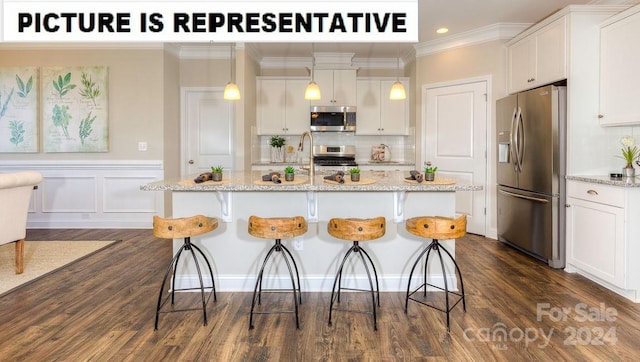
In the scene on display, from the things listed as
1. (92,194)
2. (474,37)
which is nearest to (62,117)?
(92,194)

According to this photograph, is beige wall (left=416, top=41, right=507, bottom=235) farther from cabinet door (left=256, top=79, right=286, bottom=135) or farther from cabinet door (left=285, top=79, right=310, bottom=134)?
cabinet door (left=256, top=79, right=286, bottom=135)

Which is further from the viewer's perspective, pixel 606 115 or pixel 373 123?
pixel 373 123

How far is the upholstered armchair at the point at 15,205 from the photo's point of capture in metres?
3.06

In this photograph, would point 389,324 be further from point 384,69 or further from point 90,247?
point 384,69

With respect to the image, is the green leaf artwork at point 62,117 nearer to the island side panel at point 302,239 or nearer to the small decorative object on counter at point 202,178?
the island side panel at point 302,239

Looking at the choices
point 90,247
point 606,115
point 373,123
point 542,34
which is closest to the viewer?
point 606,115

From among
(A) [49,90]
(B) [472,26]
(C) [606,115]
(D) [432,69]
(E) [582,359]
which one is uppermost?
(B) [472,26]

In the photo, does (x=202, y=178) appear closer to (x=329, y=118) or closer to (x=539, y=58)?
(x=329, y=118)

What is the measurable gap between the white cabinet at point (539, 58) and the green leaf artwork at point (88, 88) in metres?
A: 5.42

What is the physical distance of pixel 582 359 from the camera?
199 centimetres

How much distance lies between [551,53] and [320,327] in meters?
3.39

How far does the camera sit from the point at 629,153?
2980 mm

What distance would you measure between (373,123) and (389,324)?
3.96 m

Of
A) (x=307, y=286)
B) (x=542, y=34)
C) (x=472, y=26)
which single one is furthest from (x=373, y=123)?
(x=307, y=286)
